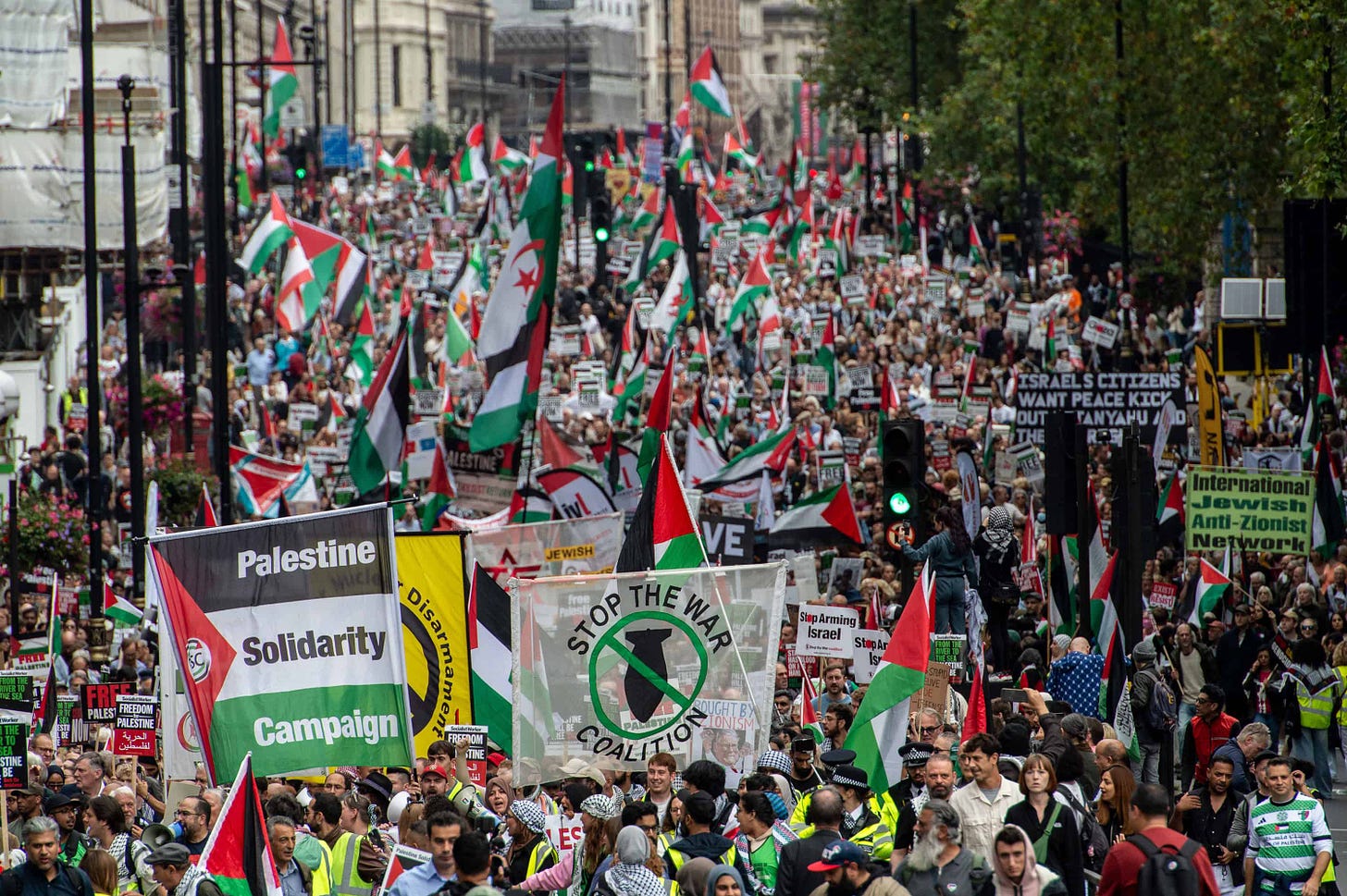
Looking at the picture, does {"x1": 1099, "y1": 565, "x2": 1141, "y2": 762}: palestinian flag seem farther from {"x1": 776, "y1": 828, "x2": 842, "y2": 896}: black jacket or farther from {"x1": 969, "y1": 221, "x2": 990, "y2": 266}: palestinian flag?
{"x1": 969, "y1": 221, "x2": 990, "y2": 266}: palestinian flag

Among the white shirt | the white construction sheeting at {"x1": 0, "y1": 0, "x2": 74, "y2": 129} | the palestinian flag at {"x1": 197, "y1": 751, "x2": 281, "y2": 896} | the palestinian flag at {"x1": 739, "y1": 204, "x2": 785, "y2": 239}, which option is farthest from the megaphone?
the palestinian flag at {"x1": 739, "y1": 204, "x2": 785, "y2": 239}

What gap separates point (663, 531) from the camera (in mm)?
13969

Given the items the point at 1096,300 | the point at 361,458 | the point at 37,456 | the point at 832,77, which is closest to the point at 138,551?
the point at 361,458

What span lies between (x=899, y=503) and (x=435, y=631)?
140 inches

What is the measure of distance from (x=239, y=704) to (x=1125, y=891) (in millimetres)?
3897

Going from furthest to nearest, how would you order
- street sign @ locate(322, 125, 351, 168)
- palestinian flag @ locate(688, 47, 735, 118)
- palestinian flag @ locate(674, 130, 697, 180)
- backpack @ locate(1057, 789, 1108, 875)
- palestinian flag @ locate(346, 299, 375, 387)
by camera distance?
1. street sign @ locate(322, 125, 351, 168)
2. palestinian flag @ locate(674, 130, 697, 180)
3. palestinian flag @ locate(688, 47, 735, 118)
4. palestinian flag @ locate(346, 299, 375, 387)
5. backpack @ locate(1057, 789, 1108, 875)

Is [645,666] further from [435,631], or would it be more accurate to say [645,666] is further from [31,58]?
[31,58]

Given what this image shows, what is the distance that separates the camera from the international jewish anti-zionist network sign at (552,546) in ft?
57.7

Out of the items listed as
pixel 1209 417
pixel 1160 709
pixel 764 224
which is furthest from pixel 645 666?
pixel 764 224

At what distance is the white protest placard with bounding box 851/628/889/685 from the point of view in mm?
14500

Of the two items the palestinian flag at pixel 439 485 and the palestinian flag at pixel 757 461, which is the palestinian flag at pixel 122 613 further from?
the palestinian flag at pixel 757 461

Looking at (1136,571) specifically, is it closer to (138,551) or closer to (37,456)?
(138,551)

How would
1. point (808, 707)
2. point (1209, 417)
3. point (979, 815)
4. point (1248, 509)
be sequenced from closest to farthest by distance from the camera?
point (979, 815), point (808, 707), point (1248, 509), point (1209, 417)

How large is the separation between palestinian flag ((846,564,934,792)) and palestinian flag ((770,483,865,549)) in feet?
23.8
